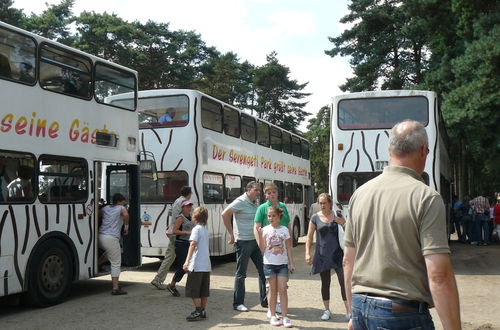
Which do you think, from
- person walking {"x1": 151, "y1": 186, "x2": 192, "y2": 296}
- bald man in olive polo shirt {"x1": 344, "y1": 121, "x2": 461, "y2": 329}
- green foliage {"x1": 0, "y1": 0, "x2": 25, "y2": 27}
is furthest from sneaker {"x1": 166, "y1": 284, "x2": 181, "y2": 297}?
green foliage {"x1": 0, "y1": 0, "x2": 25, "y2": 27}

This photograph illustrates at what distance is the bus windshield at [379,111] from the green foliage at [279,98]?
158 ft

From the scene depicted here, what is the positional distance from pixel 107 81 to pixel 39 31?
33.5 m

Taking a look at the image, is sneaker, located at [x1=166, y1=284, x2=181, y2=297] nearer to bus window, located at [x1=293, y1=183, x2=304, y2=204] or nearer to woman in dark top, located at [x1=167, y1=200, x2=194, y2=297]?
woman in dark top, located at [x1=167, y1=200, x2=194, y2=297]

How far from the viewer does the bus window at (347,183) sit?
13445 millimetres

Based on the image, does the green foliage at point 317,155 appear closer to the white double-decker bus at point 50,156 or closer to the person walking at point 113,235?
the white double-decker bus at point 50,156

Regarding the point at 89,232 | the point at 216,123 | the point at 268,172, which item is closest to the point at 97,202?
the point at 89,232

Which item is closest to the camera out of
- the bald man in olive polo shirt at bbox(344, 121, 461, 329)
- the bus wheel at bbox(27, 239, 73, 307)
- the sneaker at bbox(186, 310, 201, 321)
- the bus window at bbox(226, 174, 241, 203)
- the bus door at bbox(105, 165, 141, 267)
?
the bald man in olive polo shirt at bbox(344, 121, 461, 329)

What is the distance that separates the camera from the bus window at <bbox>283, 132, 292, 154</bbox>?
2083 cm

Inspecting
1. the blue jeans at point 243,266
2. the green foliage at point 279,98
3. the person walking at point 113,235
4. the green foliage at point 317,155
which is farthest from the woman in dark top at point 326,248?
the green foliage at point 279,98

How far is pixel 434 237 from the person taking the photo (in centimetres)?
271

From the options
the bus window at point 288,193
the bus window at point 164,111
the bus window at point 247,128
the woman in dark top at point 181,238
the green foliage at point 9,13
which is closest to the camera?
the woman in dark top at point 181,238

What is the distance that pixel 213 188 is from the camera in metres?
14.0

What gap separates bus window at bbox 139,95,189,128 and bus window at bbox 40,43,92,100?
358 centimetres

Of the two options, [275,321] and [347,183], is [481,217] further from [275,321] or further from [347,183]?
[275,321]
